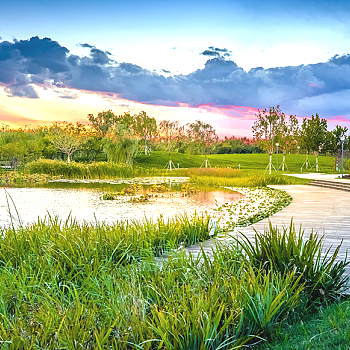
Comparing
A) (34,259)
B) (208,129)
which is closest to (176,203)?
(34,259)

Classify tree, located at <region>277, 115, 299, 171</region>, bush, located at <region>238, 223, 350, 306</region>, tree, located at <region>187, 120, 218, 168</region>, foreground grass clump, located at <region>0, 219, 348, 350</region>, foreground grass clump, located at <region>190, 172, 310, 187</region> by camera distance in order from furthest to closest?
1. tree, located at <region>187, 120, 218, 168</region>
2. tree, located at <region>277, 115, 299, 171</region>
3. foreground grass clump, located at <region>190, 172, 310, 187</region>
4. bush, located at <region>238, 223, 350, 306</region>
5. foreground grass clump, located at <region>0, 219, 348, 350</region>

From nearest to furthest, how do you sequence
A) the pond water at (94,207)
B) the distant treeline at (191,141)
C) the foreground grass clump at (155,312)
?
the foreground grass clump at (155,312) < the pond water at (94,207) < the distant treeline at (191,141)

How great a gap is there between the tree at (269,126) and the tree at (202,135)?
367 cm

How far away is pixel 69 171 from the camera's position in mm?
22688

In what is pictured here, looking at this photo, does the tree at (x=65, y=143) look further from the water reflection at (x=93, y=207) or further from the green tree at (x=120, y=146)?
the water reflection at (x=93, y=207)

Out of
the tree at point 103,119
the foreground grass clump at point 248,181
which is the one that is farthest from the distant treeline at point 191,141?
the tree at point 103,119

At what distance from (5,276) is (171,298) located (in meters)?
1.68

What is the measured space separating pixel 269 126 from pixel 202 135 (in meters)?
5.50

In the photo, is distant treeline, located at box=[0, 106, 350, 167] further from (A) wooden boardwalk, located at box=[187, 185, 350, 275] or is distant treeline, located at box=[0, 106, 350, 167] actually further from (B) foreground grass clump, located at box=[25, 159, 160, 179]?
(A) wooden boardwalk, located at box=[187, 185, 350, 275]

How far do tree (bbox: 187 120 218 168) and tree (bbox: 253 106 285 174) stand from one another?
144 inches

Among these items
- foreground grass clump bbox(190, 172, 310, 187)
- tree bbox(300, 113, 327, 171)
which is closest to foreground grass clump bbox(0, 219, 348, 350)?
foreground grass clump bbox(190, 172, 310, 187)

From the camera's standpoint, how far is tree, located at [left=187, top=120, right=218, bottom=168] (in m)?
27.6

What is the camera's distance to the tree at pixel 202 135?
2764cm

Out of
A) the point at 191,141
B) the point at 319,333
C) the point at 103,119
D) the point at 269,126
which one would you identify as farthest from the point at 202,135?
the point at 103,119
